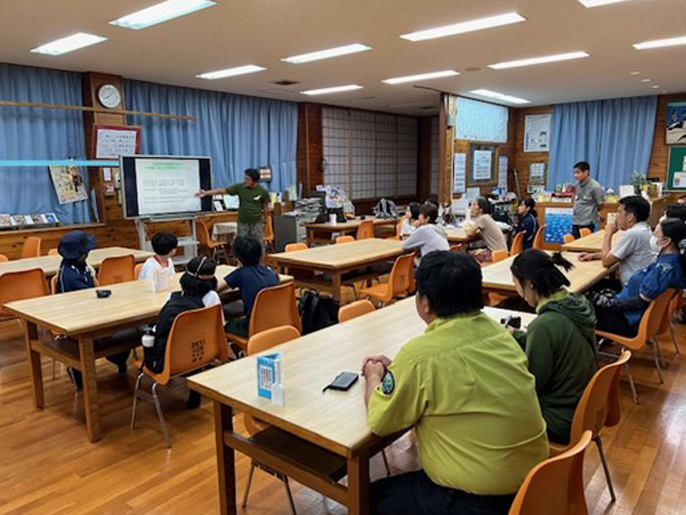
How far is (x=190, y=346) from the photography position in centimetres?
271

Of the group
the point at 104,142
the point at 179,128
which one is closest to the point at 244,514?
the point at 104,142

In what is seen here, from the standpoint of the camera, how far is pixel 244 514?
2.18 m

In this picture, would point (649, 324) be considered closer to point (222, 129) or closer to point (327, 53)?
point (327, 53)

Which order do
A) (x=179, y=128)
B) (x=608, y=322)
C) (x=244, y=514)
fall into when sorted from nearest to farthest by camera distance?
(x=244, y=514) < (x=608, y=322) < (x=179, y=128)

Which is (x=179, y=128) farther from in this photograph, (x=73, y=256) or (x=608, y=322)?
(x=608, y=322)

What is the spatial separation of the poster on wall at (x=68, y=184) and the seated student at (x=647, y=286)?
608 cm

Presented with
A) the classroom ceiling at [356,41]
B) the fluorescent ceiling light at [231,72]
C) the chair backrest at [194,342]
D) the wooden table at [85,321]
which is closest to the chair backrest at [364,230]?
the classroom ceiling at [356,41]

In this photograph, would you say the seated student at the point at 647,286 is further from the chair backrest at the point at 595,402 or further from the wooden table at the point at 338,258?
the wooden table at the point at 338,258

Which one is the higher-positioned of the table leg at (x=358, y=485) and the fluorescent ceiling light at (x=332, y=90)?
the fluorescent ceiling light at (x=332, y=90)

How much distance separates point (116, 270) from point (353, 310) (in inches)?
105

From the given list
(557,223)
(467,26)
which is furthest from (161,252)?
(557,223)

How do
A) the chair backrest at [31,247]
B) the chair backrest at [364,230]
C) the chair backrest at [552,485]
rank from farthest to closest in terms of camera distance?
the chair backrest at [364,230] < the chair backrest at [31,247] < the chair backrest at [552,485]

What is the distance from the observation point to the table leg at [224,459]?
184 cm

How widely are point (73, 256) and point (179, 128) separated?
178 inches
